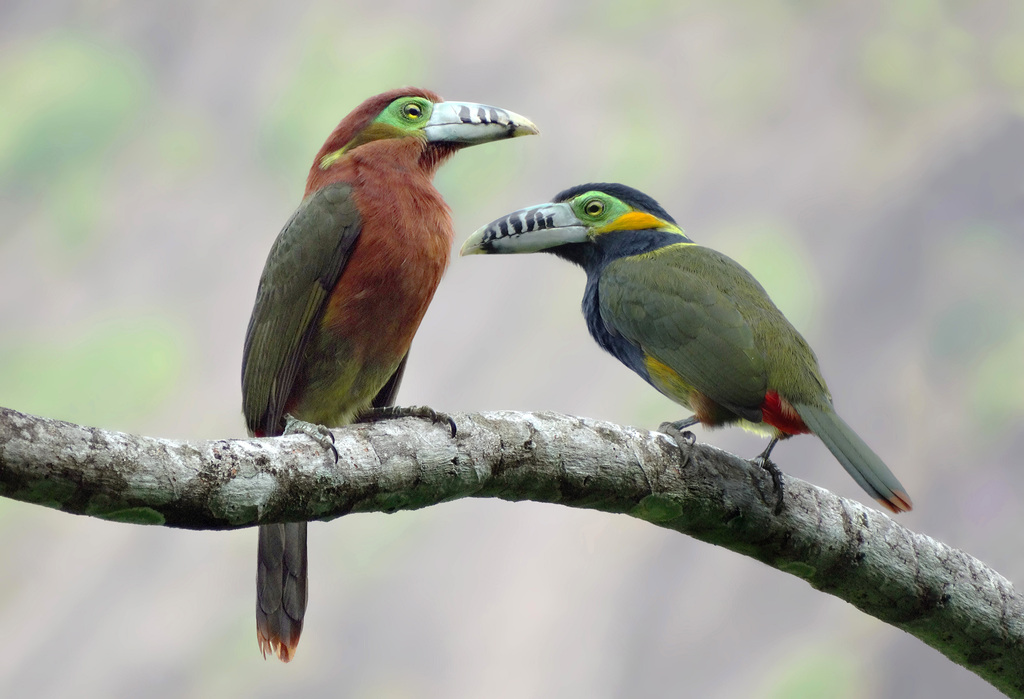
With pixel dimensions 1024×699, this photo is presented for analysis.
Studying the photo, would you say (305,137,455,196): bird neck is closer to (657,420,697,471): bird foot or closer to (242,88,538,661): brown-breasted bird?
(242,88,538,661): brown-breasted bird

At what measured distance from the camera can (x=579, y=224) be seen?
2609 mm

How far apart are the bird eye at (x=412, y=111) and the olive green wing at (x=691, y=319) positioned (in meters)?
0.64

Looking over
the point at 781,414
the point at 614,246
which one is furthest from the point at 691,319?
the point at 614,246

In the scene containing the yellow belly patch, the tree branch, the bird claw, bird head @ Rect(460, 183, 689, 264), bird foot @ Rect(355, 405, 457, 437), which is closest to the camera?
the tree branch

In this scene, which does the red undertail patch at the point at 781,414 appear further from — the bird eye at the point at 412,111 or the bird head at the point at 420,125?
the bird eye at the point at 412,111

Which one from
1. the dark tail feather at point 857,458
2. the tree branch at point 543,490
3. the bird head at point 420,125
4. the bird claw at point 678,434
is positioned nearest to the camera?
the tree branch at point 543,490

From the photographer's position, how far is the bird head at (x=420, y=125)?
96.7 inches

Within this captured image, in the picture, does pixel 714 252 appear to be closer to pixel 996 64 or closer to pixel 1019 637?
pixel 1019 637

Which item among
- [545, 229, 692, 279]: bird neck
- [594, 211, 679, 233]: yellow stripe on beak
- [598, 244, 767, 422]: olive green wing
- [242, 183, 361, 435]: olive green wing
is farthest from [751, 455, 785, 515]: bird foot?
[242, 183, 361, 435]: olive green wing

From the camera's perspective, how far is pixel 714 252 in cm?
246

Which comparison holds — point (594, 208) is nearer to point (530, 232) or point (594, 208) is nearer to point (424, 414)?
point (530, 232)

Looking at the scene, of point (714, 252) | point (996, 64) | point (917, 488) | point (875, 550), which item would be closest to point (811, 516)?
point (875, 550)

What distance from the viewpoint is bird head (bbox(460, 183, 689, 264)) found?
2.59m

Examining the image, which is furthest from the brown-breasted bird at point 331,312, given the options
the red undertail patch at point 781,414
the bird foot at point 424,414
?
the red undertail patch at point 781,414
